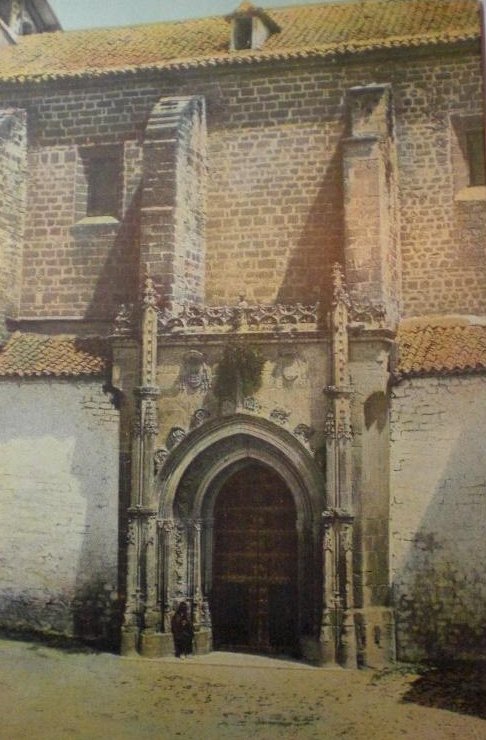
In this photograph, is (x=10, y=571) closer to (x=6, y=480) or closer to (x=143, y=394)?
(x=6, y=480)

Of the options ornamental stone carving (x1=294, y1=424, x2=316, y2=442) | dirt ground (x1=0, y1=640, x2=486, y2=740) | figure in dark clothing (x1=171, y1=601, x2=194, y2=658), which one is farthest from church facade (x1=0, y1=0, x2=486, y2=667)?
dirt ground (x1=0, y1=640, x2=486, y2=740)

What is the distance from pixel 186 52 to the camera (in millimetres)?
15844

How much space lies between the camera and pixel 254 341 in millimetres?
12680

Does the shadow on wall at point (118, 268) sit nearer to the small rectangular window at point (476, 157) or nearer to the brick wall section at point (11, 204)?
the brick wall section at point (11, 204)

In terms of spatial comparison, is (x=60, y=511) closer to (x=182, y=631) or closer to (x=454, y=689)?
(x=182, y=631)

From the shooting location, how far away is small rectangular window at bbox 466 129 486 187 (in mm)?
14219

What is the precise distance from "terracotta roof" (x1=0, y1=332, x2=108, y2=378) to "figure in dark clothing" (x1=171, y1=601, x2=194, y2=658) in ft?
13.9

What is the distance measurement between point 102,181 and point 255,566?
8303 mm

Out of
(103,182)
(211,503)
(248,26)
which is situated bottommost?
(211,503)

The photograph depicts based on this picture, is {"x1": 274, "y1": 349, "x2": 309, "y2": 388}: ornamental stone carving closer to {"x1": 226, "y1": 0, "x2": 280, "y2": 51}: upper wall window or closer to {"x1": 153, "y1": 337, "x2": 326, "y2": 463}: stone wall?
{"x1": 153, "y1": 337, "x2": 326, "y2": 463}: stone wall

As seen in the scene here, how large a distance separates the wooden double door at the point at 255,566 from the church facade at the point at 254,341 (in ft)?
0.12

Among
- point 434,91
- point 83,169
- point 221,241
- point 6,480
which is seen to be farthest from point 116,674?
point 434,91

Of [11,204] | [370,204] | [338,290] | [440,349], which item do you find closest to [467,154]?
[370,204]

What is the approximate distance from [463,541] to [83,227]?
364 inches
